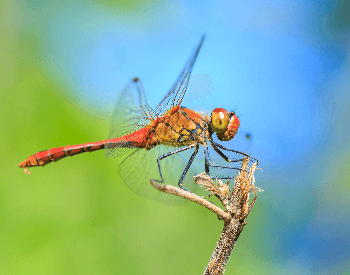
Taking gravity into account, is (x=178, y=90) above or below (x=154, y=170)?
above

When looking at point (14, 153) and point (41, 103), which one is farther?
point (41, 103)

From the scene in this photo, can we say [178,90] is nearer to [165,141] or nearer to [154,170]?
[165,141]

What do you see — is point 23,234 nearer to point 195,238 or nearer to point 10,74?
point 195,238

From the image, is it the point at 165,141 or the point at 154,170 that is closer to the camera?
the point at 165,141

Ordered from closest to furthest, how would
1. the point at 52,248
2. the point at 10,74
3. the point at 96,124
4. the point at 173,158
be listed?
the point at 173,158, the point at 52,248, the point at 96,124, the point at 10,74

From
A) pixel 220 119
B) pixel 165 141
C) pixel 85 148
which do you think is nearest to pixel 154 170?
pixel 165 141

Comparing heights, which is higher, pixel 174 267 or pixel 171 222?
pixel 171 222

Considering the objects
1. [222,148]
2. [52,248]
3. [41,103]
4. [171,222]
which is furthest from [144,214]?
[41,103]

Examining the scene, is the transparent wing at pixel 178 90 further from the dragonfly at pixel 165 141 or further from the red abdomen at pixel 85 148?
the red abdomen at pixel 85 148
